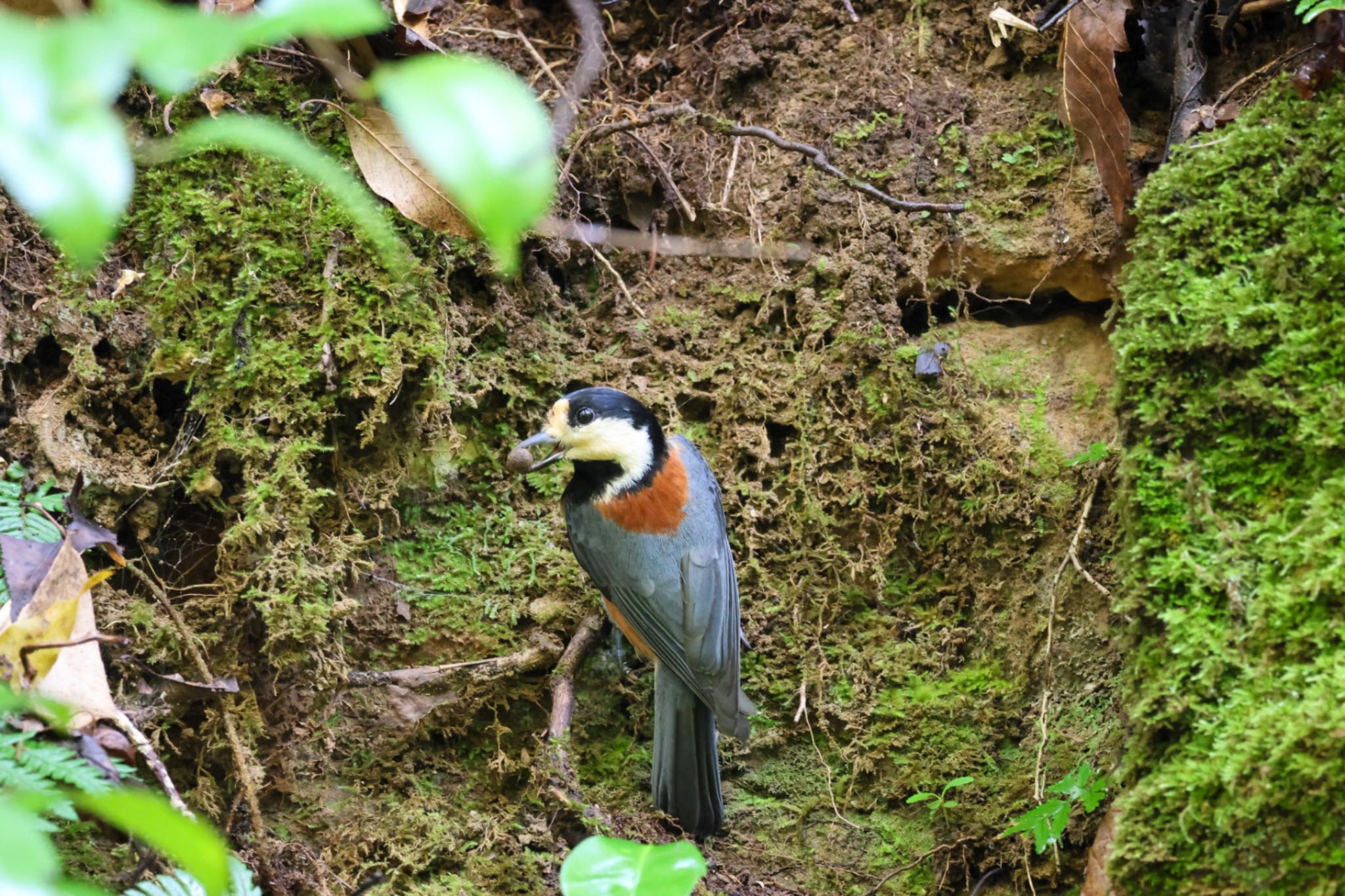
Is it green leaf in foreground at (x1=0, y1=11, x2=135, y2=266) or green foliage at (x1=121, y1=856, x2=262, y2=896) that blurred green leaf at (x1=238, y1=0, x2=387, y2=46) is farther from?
green foliage at (x1=121, y1=856, x2=262, y2=896)

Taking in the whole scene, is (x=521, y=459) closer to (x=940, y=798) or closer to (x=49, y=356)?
(x=49, y=356)

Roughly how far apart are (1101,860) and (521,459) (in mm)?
2057

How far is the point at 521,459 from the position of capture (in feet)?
11.5

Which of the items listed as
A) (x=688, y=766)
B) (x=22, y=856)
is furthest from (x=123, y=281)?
(x=22, y=856)

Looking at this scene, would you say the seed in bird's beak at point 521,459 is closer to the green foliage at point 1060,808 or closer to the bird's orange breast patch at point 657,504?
the bird's orange breast patch at point 657,504

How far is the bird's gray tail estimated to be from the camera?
3.12 metres

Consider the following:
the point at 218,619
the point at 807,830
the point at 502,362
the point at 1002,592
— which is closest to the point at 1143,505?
the point at 1002,592

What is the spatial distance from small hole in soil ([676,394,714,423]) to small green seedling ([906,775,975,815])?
4.98 ft

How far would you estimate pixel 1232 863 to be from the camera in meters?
2.00

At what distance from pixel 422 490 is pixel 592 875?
2.08m

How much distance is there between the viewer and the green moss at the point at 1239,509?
1972 millimetres

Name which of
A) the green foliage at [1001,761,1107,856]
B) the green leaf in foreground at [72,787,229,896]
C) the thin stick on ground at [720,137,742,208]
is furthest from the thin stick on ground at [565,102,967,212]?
the green leaf in foreground at [72,787,229,896]

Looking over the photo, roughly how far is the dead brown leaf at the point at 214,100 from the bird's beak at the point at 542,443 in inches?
59.6

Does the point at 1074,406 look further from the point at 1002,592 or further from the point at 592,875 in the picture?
the point at 592,875
